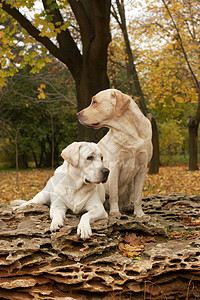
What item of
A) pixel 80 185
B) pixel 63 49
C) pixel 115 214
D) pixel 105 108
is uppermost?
pixel 63 49

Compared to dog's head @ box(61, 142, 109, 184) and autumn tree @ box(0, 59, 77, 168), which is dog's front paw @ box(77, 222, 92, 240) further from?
autumn tree @ box(0, 59, 77, 168)

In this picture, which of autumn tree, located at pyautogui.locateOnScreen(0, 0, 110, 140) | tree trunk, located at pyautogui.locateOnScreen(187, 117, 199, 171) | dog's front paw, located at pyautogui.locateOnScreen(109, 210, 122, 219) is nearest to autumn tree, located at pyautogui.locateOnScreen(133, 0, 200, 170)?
tree trunk, located at pyautogui.locateOnScreen(187, 117, 199, 171)

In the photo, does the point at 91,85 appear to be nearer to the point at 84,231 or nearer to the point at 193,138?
the point at 84,231

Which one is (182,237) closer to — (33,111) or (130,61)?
(130,61)

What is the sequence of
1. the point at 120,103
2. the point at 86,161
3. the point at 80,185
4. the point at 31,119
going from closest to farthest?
the point at 86,161 < the point at 80,185 < the point at 120,103 < the point at 31,119

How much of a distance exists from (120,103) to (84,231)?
5.52ft

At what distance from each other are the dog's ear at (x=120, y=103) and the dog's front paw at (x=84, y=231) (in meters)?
1.51

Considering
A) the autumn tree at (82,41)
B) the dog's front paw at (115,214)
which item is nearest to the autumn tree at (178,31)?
the autumn tree at (82,41)

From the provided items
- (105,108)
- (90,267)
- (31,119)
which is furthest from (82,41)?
(31,119)

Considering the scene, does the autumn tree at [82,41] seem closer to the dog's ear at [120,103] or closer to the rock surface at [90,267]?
the dog's ear at [120,103]

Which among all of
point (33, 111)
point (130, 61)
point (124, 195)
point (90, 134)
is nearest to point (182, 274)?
point (124, 195)

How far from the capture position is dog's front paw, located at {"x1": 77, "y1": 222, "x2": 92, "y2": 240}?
10.8 feet

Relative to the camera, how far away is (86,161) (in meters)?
3.65

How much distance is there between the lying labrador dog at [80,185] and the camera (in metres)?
3.58
